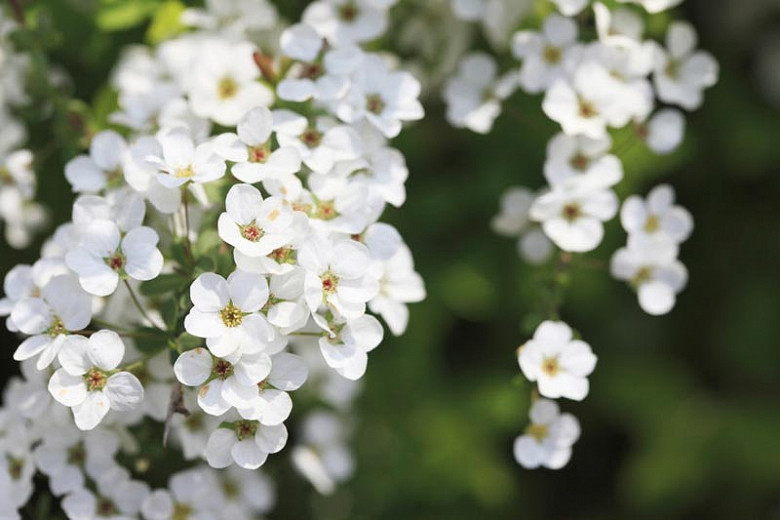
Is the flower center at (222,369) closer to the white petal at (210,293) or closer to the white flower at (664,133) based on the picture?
the white petal at (210,293)

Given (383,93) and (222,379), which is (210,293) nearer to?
(222,379)

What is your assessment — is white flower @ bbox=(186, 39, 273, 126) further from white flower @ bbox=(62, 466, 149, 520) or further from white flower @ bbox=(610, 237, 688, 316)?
white flower @ bbox=(610, 237, 688, 316)

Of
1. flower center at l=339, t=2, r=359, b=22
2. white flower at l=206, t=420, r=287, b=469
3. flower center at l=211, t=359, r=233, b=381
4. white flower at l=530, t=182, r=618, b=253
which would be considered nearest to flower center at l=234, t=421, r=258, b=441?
white flower at l=206, t=420, r=287, b=469

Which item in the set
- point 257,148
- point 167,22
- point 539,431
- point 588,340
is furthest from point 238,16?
point 588,340

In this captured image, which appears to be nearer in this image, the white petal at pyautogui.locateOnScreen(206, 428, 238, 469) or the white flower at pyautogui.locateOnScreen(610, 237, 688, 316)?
the white petal at pyautogui.locateOnScreen(206, 428, 238, 469)

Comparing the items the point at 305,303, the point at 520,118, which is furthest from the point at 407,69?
the point at 305,303

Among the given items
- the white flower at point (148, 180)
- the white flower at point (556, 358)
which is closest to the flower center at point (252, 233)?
the white flower at point (148, 180)
